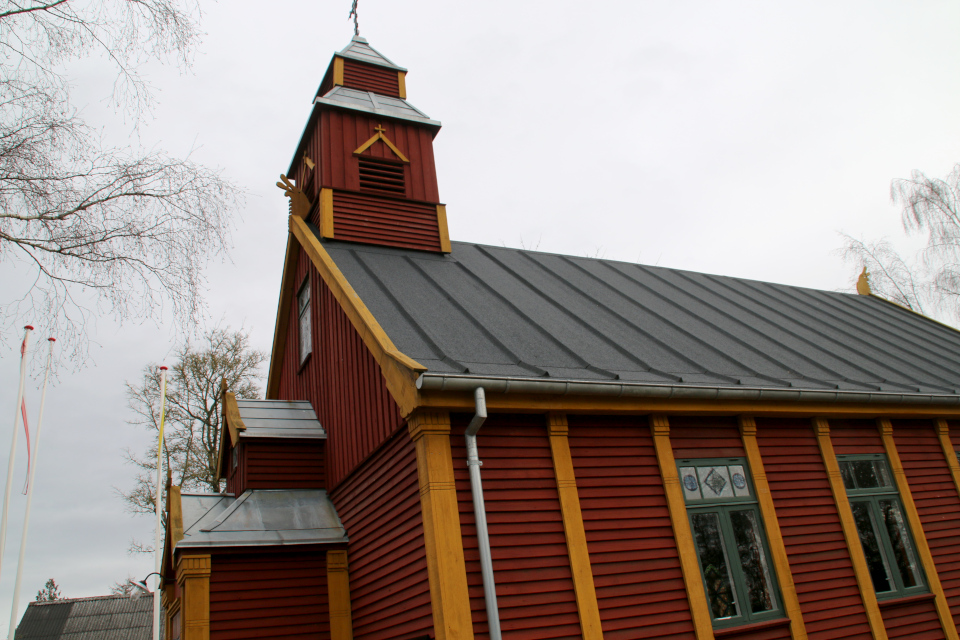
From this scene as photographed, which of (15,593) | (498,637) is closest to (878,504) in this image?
(498,637)

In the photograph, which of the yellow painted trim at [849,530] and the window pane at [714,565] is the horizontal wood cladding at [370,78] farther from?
the window pane at [714,565]

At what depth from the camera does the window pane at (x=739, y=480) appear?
8828 millimetres

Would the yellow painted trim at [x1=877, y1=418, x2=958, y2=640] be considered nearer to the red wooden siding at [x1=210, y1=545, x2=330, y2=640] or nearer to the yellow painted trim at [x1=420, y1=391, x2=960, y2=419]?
the yellow painted trim at [x1=420, y1=391, x2=960, y2=419]

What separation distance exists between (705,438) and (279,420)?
6336 mm

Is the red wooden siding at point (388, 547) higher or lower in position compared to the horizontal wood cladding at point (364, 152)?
lower

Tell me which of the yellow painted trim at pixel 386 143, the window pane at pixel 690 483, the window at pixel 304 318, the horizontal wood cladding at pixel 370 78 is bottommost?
the window pane at pixel 690 483

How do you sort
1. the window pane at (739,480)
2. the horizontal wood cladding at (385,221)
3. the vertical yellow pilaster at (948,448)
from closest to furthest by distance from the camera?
the window pane at (739,480), the vertical yellow pilaster at (948,448), the horizontal wood cladding at (385,221)

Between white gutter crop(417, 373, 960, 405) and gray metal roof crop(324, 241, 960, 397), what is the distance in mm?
88

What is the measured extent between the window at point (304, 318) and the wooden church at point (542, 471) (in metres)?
0.10

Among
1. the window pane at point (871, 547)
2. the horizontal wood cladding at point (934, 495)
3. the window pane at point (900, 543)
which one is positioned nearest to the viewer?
the window pane at point (871, 547)

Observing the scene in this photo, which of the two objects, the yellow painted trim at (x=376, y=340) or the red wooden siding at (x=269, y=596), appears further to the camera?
the red wooden siding at (x=269, y=596)

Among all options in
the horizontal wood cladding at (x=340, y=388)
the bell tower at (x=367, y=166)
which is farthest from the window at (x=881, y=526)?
the bell tower at (x=367, y=166)

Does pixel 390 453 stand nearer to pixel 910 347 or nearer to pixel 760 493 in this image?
pixel 760 493

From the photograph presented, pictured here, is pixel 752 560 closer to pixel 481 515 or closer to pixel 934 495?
pixel 481 515
